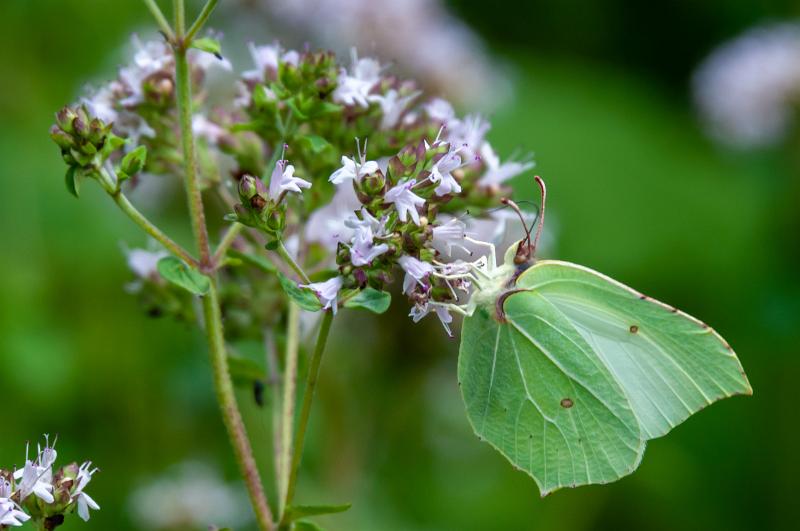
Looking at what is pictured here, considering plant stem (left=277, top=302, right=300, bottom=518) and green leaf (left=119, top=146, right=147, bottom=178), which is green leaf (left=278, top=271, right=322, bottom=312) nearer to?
plant stem (left=277, top=302, right=300, bottom=518)

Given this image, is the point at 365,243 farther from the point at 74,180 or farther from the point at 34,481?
the point at 34,481

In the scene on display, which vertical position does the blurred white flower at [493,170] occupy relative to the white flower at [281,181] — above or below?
above

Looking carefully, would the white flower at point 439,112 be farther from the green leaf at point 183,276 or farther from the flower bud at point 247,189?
the green leaf at point 183,276

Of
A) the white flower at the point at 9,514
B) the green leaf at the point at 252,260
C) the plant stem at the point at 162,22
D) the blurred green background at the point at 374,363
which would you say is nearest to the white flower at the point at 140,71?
the plant stem at the point at 162,22

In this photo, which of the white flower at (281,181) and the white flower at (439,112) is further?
the white flower at (439,112)

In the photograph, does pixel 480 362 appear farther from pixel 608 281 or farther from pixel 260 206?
pixel 260 206

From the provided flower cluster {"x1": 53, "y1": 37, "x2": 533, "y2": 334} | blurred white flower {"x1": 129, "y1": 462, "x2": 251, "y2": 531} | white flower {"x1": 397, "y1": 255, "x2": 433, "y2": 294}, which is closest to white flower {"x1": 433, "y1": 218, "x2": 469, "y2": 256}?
flower cluster {"x1": 53, "y1": 37, "x2": 533, "y2": 334}

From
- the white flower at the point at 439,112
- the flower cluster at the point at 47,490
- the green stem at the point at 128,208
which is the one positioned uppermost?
the white flower at the point at 439,112
